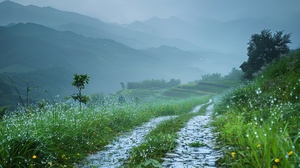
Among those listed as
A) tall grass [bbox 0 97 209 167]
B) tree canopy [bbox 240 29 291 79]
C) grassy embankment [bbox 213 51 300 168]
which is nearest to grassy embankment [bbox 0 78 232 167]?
tall grass [bbox 0 97 209 167]

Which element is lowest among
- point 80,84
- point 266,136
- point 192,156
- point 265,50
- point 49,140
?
point 192,156

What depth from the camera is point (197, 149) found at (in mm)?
8523

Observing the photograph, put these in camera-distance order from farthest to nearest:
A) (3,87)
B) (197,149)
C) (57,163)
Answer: (3,87), (197,149), (57,163)

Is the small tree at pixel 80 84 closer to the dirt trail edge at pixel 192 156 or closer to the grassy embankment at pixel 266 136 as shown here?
the dirt trail edge at pixel 192 156

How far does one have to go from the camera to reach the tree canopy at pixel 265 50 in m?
47.6

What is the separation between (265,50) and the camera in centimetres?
4791

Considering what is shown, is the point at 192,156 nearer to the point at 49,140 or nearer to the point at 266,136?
the point at 266,136

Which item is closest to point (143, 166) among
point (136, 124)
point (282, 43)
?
point (136, 124)

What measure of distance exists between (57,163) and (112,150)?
2634 mm

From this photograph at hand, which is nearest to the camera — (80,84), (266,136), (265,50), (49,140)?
(266,136)

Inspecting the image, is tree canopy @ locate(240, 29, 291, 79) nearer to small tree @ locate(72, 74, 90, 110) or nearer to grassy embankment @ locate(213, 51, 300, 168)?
grassy embankment @ locate(213, 51, 300, 168)

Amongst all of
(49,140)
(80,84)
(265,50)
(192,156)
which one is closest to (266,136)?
(192,156)

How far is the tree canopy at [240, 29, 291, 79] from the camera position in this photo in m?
47.6

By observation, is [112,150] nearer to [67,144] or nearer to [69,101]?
[67,144]
